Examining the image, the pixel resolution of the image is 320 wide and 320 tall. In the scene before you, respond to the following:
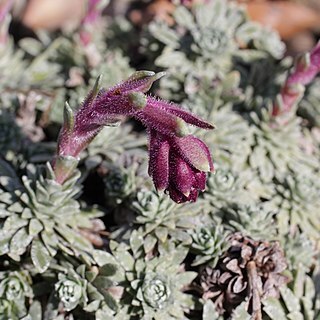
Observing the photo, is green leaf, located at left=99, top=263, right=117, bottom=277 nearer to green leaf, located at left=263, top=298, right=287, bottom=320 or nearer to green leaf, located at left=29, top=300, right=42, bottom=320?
green leaf, located at left=29, top=300, right=42, bottom=320

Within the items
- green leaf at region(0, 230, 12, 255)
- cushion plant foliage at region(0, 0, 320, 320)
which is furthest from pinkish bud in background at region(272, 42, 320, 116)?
green leaf at region(0, 230, 12, 255)

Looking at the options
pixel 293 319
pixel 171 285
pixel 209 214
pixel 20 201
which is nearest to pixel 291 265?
pixel 293 319

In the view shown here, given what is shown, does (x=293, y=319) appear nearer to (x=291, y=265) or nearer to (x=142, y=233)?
(x=291, y=265)

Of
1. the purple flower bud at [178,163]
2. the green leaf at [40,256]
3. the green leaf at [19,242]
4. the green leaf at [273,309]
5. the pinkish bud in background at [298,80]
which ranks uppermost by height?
the purple flower bud at [178,163]

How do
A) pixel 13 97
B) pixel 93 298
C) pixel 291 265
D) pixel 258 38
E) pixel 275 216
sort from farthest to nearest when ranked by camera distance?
pixel 258 38 → pixel 13 97 → pixel 275 216 → pixel 291 265 → pixel 93 298

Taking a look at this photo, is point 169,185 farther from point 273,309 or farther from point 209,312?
point 273,309

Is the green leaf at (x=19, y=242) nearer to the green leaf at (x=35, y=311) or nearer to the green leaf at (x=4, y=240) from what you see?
the green leaf at (x=4, y=240)

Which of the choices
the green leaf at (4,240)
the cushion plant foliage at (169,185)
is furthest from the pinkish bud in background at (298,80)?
the green leaf at (4,240)

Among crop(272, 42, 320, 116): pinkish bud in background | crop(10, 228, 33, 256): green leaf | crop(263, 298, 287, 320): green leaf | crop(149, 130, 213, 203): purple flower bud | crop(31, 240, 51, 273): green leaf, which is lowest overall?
crop(263, 298, 287, 320): green leaf
